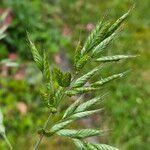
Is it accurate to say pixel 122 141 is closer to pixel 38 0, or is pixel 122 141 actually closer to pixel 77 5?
pixel 38 0

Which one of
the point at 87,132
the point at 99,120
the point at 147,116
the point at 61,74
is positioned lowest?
the point at 147,116

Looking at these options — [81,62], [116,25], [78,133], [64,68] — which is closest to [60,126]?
[78,133]

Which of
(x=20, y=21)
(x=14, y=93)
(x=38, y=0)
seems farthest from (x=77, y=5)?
(x=14, y=93)

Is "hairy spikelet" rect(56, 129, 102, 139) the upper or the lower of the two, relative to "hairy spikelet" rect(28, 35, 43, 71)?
lower

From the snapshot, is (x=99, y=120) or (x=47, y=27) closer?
(x=99, y=120)

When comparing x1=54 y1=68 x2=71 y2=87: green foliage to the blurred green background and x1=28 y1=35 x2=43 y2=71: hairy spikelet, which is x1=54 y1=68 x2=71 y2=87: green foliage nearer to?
x1=28 y1=35 x2=43 y2=71: hairy spikelet

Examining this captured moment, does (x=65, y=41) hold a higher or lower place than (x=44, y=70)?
lower

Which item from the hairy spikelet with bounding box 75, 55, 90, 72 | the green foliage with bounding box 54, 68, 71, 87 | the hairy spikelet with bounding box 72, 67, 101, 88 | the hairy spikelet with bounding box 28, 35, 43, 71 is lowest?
the hairy spikelet with bounding box 72, 67, 101, 88

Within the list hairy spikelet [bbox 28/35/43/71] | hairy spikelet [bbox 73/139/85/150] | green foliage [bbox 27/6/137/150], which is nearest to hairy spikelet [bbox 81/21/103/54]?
green foliage [bbox 27/6/137/150]
